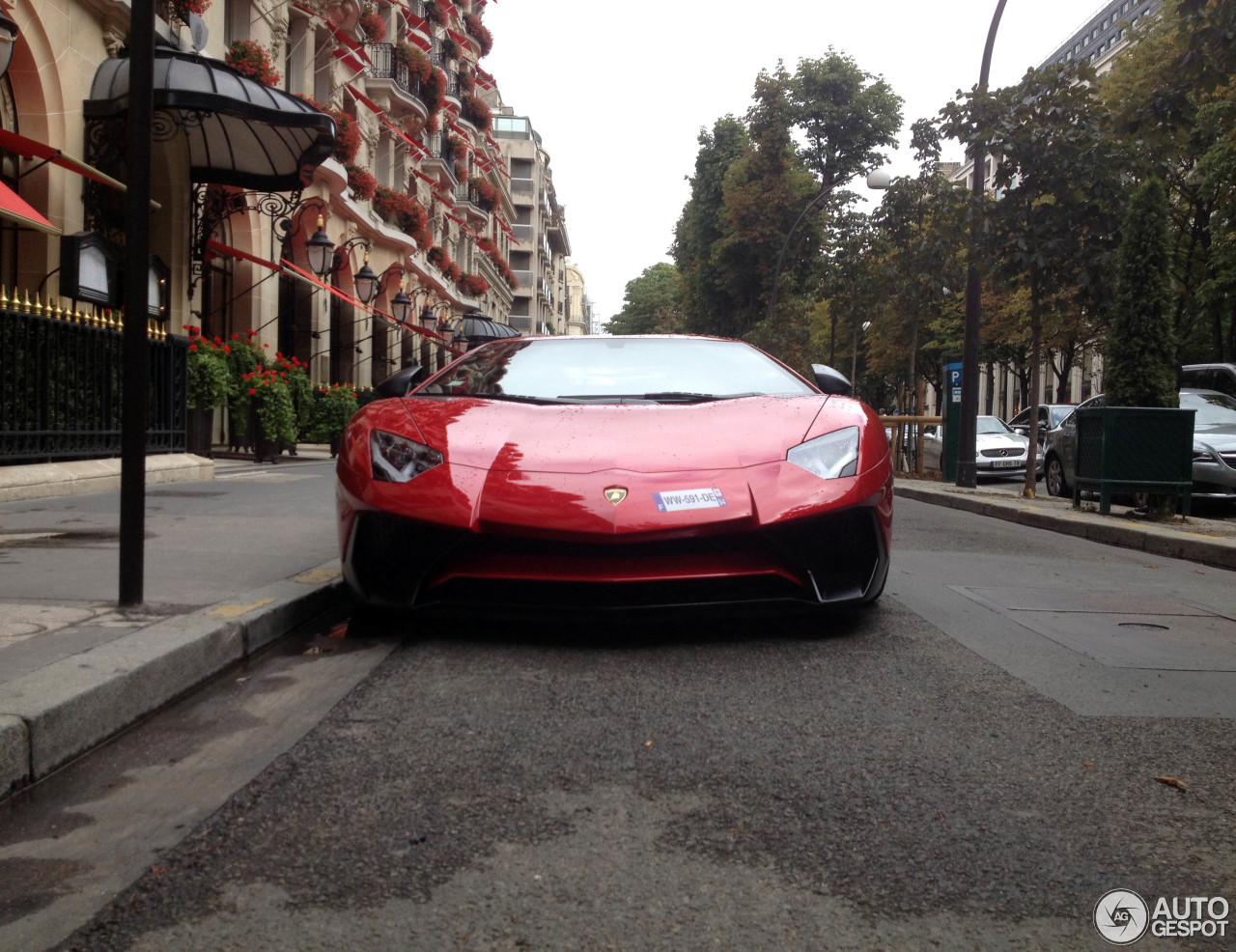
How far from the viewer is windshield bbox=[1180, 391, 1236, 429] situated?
41.9 ft

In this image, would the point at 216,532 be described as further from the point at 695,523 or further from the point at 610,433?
the point at 695,523

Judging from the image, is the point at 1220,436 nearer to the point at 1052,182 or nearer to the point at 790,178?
the point at 1052,182

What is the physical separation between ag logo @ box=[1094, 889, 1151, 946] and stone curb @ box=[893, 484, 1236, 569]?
653 centimetres

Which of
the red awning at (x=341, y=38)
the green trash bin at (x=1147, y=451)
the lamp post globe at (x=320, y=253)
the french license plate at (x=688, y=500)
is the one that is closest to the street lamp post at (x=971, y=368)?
the green trash bin at (x=1147, y=451)

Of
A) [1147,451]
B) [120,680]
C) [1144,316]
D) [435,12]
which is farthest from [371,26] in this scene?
[120,680]

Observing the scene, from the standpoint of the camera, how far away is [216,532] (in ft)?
20.9

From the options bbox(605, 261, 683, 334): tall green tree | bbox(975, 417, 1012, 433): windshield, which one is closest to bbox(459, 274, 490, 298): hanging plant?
bbox(975, 417, 1012, 433): windshield

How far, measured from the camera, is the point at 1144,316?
35.3 ft

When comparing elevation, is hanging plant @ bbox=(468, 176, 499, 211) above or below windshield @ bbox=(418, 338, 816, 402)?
above

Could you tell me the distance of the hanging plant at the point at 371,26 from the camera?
80.8ft

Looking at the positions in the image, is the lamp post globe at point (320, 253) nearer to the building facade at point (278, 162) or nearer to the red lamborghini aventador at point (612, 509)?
the building facade at point (278, 162)

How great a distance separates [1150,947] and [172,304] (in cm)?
1385

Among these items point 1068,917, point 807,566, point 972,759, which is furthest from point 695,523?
point 1068,917

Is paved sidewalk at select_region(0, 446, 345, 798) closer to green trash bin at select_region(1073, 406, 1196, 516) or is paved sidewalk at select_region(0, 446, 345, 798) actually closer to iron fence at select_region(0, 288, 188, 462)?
iron fence at select_region(0, 288, 188, 462)
